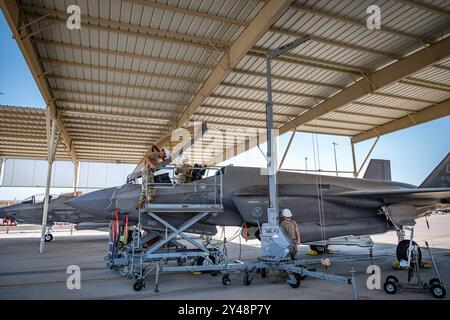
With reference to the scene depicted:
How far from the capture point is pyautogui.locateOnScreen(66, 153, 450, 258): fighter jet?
25.0ft

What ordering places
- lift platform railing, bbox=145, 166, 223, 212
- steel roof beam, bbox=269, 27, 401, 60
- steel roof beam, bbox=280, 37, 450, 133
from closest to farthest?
lift platform railing, bbox=145, 166, 223, 212 → steel roof beam, bbox=269, 27, 401, 60 → steel roof beam, bbox=280, 37, 450, 133

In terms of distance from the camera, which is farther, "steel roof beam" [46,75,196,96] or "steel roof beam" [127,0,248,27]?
"steel roof beam" [46,75,196,96]

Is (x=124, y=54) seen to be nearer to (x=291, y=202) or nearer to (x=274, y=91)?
(x=274, y=91)

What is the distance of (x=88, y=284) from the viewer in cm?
669

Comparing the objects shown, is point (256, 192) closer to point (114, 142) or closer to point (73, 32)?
point (73, 32)

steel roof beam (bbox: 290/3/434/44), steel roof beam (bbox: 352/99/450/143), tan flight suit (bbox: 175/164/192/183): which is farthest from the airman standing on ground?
steel roof beam (bbox: 352/99/450/143)

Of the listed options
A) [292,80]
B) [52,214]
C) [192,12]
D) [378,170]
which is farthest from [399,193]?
[52,214]

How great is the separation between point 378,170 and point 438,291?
8986 mm

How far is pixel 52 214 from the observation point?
1683cm

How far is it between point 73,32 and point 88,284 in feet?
27.3

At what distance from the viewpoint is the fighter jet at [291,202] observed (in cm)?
761

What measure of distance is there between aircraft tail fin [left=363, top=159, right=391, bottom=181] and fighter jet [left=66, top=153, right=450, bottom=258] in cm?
329
